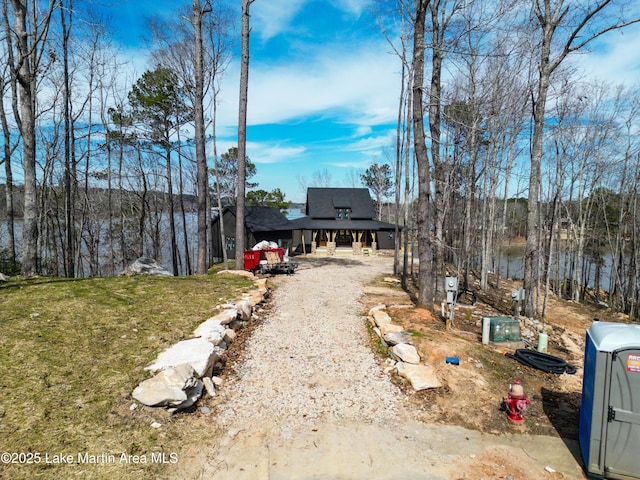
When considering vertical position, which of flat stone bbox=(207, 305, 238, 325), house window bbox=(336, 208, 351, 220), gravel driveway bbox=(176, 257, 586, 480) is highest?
house window bbox=(336, 208, 351, 220)

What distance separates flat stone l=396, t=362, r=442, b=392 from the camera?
17.0ft

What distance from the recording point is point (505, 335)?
696 centimetres

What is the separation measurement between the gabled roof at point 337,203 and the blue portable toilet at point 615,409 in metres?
23.6

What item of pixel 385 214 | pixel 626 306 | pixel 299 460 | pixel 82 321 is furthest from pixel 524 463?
pixel 385 214

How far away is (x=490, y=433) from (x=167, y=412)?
435 cm

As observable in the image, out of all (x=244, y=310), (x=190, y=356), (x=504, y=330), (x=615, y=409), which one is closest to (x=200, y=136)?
(x=244, y=310)

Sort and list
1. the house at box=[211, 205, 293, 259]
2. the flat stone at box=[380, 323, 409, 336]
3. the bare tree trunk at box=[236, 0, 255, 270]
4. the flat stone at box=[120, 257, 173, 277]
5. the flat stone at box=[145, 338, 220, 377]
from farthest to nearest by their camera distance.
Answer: the house at box=[211, 205, 293, 259], the bare tree trunk at box=[236, 0, 255, 270], the flat stone at box=[120, 257, 173, 277], the flat stone at box=[380, 323, 409, 336], the flat stone at box=[145, 338, 220, 377]

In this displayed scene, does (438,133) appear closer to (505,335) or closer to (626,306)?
(505,335)

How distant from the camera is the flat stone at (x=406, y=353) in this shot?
5.82 metres

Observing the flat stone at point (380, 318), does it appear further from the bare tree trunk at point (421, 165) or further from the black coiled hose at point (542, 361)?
the black coiled hose at point (542, 361)

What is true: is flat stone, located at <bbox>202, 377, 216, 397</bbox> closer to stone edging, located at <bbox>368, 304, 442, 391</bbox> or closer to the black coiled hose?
stone edging, located at <bbox>368, 304, 442, 391</bbox>

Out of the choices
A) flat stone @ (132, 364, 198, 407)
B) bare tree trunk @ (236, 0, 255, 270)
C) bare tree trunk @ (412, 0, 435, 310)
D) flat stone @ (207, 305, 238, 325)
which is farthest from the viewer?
bare tree trunk @ (236, 0, 255, 270)

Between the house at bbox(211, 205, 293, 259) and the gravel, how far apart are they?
1236 cm

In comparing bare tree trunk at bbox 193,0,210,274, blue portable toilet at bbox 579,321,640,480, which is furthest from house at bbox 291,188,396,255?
blue portable toilet at bbox 579,321,640,480
